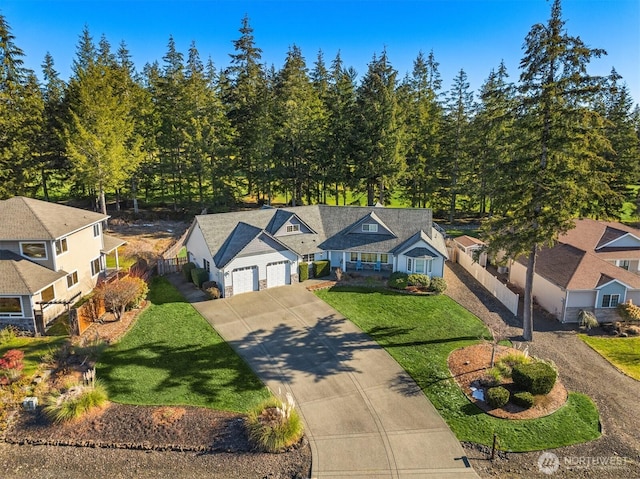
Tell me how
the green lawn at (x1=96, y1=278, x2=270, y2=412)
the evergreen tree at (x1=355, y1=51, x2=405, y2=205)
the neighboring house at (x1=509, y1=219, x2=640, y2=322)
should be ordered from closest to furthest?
the green lawn at (x1=96, y1=278, x2=270, y2=412) → the neighboring house at (x1=509, y1=219, x2=640, y2=322) → the evergreen tree at (x1=355, y1=51, x2=405, y2=205)

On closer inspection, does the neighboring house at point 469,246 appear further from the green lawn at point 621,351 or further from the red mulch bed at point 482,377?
the red mulch bed at point 482,377

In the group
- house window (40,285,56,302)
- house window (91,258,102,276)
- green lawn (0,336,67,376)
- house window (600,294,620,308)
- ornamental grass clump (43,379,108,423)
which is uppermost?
house window (91,258,102,276)

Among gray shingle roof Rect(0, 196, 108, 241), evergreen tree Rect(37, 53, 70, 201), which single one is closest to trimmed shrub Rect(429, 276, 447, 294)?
gray shingle roof Rect(0, 196, 108, 241)

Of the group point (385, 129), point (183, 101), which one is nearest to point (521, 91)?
point (385, 129)

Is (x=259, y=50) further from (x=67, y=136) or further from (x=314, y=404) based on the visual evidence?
(x=314, y=404)

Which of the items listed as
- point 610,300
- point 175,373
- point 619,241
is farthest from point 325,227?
point 619,241

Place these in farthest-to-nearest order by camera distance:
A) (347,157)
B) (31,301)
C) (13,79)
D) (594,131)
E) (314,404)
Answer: (347,157)
(13,79)
(31,301)
(594,131)
(314,404)

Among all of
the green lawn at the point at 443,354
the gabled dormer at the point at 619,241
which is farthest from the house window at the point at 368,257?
the gabled dormer at the point at 619,241

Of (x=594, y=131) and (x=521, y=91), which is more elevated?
(x=521, y=91)

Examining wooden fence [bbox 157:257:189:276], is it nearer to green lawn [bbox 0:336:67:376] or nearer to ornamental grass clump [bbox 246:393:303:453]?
green lawn [bbox 0:336:67:376]
